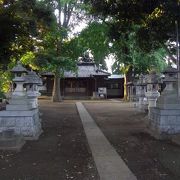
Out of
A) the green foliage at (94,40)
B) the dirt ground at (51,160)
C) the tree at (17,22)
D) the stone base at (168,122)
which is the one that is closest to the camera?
the dirt ground at (51,160)

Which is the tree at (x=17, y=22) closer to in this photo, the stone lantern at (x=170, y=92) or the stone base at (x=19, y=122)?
the stone base at (x=19, y=122)

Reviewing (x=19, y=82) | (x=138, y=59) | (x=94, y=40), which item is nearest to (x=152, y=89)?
(x=19, y=82)

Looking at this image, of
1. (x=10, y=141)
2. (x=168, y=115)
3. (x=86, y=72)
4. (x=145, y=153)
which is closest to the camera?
(x=145, y=153)

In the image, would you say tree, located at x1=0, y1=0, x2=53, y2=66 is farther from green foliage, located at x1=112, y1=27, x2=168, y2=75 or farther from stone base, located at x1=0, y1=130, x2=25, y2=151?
green foliage, located at x1=112, y1=27, x2=168, y2=75

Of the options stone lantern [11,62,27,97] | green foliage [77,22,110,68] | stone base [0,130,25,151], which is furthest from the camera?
green foliage [77,22,110,68]

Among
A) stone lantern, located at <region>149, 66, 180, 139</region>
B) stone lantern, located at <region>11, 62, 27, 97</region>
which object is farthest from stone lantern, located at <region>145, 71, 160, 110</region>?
stone lantern, located at <region>11, 62, 27, 97</region>

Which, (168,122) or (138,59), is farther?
(138,59)

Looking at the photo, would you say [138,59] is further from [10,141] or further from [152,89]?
[10,141]

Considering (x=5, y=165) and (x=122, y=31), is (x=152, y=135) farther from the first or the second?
(x=5, y=165)

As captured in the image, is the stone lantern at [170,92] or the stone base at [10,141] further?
the stone lantern at [170,92]

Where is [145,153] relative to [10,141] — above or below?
below

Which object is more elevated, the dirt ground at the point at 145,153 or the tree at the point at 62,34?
the tree at the point at 62,34

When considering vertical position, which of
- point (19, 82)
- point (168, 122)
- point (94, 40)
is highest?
point (94, 40)

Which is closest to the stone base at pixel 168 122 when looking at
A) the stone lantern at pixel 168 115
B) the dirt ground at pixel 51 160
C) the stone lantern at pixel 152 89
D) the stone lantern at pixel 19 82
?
the stone lantern at pixel 168 115
